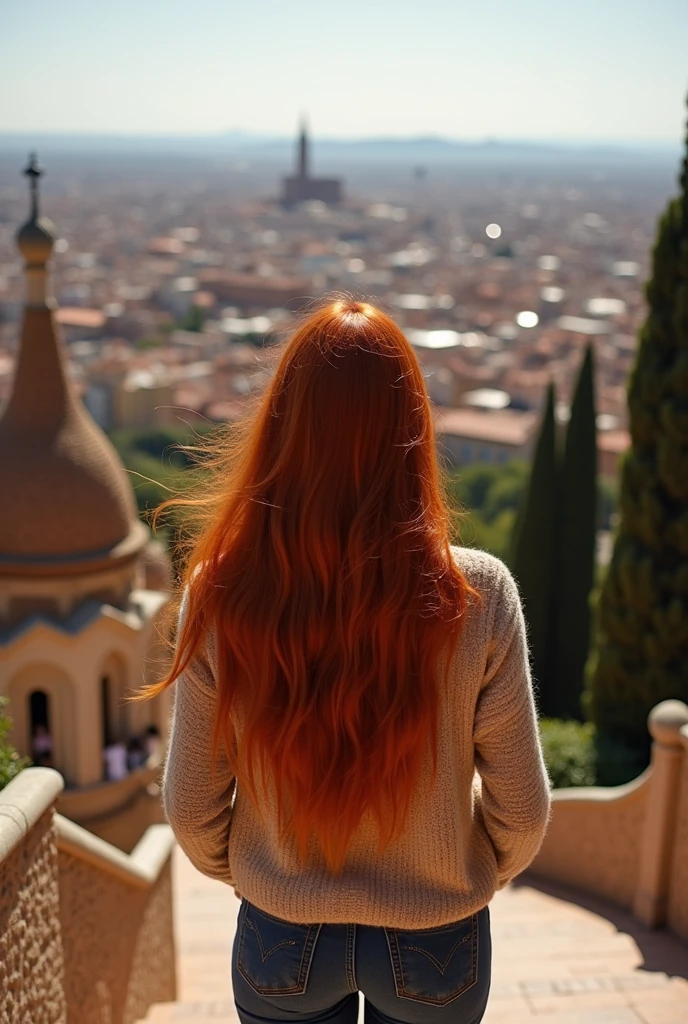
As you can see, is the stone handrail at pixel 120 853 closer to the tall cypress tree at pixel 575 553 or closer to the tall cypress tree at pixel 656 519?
the tall cypress tree at pixel 656 519

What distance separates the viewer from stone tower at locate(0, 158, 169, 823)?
21.6ft

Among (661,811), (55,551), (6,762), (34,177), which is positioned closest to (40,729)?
(55,551)

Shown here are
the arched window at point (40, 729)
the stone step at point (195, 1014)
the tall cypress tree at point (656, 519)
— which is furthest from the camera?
the tall cypress tree at point (656, 519)

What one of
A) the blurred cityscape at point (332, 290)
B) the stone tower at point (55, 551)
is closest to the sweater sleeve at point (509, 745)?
the blurred cityscape at point (332, 290)

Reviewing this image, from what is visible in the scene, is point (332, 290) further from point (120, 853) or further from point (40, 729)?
point (40, 729)

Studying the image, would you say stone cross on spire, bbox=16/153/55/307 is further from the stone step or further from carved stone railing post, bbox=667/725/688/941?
carved stone railing post, bbox=667/725/688/941

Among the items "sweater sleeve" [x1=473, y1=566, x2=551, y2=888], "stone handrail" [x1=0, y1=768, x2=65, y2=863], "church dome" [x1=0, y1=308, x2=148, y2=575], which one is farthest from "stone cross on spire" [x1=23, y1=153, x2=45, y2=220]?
"sweater sleeve" [x1=473, y1=566, x2=551, y2=888]

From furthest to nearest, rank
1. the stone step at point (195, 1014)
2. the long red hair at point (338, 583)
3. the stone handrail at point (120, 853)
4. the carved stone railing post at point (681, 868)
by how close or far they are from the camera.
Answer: the carved stone railing post at point (681, 868) → the stone step at point (195, 1014) → the stone handrail at point (120, 853) → the long red hair at point (338, 583)

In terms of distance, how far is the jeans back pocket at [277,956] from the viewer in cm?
180

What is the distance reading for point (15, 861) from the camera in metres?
2.58

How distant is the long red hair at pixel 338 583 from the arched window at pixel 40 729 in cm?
540

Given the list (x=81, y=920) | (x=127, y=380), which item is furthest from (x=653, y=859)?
(x=127, y=380)

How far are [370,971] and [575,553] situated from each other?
8.78m

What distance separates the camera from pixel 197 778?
1.84m
